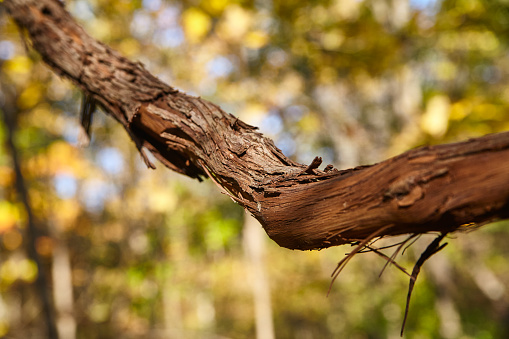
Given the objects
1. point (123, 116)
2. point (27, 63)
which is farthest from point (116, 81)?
point (27, 63)

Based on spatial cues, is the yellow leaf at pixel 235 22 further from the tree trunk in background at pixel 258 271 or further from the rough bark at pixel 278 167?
the tree trunk in background at pixel 258 271

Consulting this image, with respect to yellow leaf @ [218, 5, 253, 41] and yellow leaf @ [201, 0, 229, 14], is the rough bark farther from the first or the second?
yellow leaf @ [218, 5, 253, 41]

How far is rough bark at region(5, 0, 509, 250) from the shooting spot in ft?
2.10

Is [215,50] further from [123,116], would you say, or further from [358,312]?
[358,312]

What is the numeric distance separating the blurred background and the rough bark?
0.73ft

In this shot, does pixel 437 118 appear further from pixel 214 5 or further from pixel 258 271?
pixel 258 271

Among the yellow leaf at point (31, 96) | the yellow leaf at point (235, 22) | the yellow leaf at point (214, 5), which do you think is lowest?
the yellow leaf at point (214, 5)

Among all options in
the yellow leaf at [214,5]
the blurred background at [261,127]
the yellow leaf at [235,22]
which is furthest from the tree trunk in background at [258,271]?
the yellow leaf at [214,5]

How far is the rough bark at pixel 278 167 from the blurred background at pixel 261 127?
0.22 m

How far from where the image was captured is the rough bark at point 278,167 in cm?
64

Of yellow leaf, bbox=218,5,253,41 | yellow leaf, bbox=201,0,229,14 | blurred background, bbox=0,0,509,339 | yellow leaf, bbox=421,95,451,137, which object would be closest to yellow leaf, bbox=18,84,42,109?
blurred background, bbox=0,0,509,339

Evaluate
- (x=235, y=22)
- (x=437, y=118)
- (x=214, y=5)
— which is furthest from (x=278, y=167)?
(x=235, y=22)

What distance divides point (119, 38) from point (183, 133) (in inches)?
172

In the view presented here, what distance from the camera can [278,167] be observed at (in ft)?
3.15
